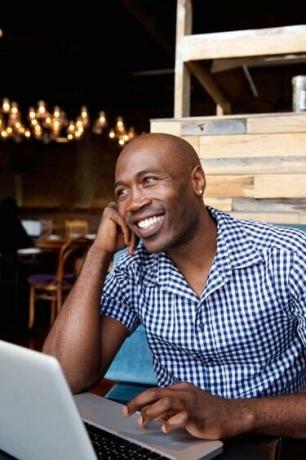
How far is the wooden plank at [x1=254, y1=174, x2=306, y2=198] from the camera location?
230cm

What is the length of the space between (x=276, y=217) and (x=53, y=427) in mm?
1755

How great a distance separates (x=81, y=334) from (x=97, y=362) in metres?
0.09

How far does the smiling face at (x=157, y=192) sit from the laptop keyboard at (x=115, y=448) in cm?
48

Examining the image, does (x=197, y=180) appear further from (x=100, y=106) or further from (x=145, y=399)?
(x=100, y=106)

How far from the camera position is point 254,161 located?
7.83 ft

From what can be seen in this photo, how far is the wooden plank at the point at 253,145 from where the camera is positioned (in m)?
2.30

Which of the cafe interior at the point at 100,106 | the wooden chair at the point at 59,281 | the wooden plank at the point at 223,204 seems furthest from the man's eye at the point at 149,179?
the wooden chair at the point at 59,281

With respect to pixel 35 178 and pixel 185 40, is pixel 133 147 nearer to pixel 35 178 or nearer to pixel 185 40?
pixel 185 40

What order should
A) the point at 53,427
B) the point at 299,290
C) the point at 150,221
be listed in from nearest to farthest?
the point at 53,427 < the point at 299,290 < the point at 150,221

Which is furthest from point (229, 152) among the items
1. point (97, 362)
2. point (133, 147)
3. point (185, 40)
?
point (97, 362)

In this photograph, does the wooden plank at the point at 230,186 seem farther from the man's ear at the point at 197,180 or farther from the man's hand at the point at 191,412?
the man's hand at the point at 191,412

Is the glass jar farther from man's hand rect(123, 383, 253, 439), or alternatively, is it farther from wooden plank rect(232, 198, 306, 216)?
man's hand rect(123, 383, 253, 439)

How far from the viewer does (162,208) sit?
131cm

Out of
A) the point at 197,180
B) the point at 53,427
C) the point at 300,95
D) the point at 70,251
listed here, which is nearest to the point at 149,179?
the point at 197,180
